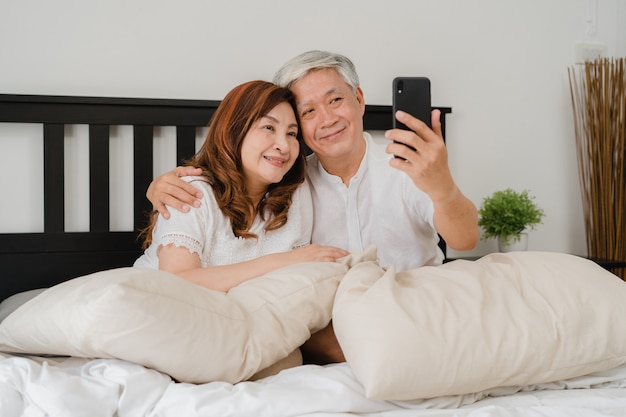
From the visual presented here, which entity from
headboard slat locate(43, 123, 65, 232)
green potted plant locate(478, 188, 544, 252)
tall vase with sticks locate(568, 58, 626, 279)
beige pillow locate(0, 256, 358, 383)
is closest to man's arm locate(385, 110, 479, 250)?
beige pillow locate(0, 256, 358, 383)

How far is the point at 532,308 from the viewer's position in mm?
931

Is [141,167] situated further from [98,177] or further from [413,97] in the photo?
[413,97]

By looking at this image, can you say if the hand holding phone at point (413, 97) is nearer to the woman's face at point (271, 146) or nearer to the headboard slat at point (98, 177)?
the woman's face at point (271, 146)

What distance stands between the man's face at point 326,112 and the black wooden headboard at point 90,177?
0.51 metres

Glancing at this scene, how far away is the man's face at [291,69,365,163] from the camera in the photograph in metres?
1.53

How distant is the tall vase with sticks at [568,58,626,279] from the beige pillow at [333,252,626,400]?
1.50m

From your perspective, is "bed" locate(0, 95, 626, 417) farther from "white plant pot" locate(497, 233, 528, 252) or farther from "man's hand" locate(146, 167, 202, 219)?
"white plant pot" locate(497, 233, 528, 252)

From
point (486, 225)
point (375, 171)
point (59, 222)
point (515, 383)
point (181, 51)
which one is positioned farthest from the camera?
point (486, 225)

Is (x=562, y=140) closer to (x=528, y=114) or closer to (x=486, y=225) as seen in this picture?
(x=528, y=114)

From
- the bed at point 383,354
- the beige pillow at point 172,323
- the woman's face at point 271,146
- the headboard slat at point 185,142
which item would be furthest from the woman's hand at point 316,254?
the headboard slat at point 185,142

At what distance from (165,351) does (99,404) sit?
11cm

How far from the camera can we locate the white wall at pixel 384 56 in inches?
73.9

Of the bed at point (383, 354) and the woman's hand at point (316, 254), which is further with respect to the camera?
the woman's hand at point (316, 254)

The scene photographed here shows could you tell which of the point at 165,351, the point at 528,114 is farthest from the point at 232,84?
the point at 165,351
